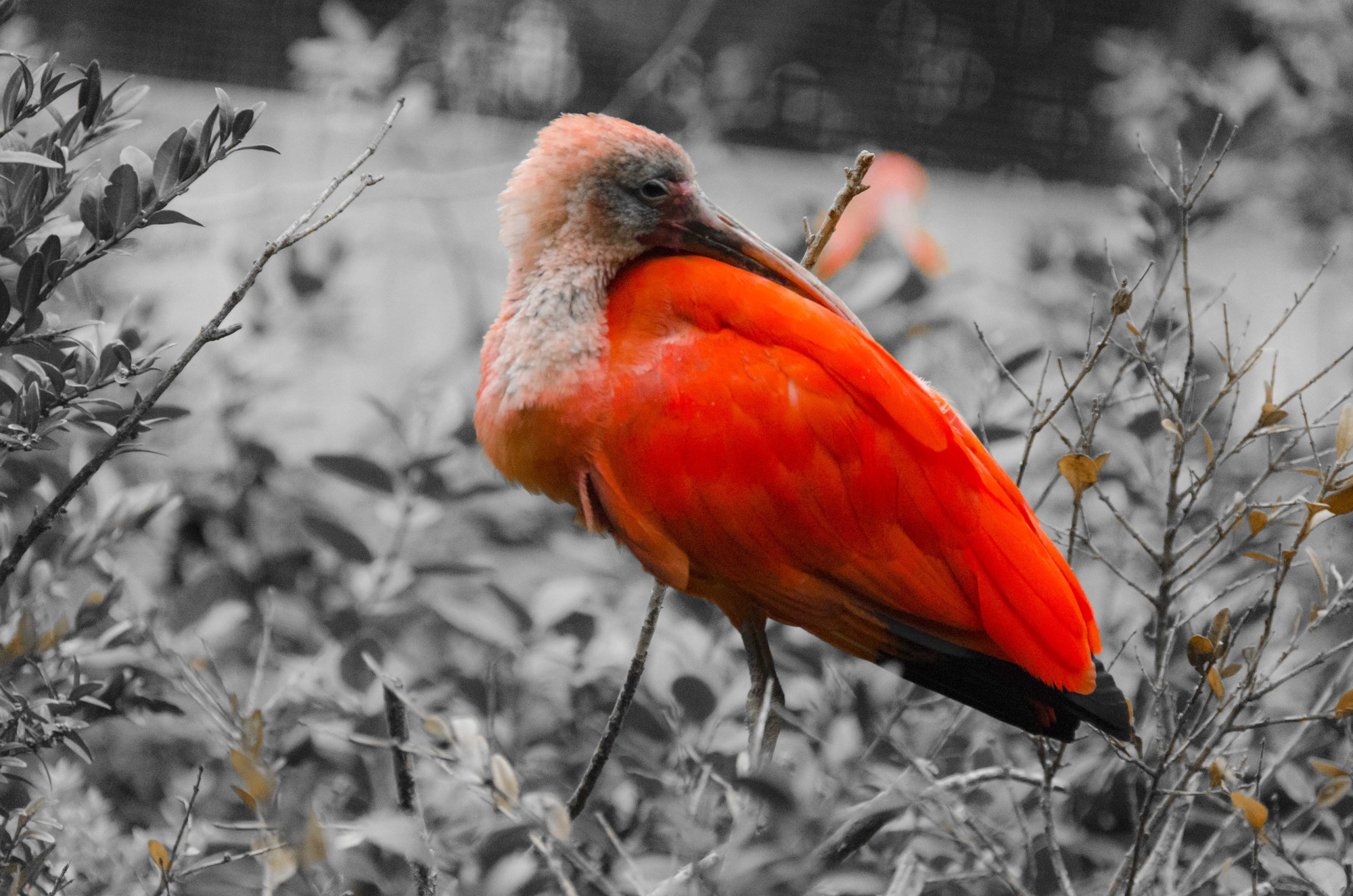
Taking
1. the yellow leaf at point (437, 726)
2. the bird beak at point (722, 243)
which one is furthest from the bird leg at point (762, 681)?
the yellow leaf at point (437, 726)

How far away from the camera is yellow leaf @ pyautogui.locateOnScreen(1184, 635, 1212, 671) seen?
1.23 meters

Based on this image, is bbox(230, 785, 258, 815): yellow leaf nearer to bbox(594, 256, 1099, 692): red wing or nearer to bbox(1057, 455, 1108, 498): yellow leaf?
bbox(594, 256, 1099, 692): red wing

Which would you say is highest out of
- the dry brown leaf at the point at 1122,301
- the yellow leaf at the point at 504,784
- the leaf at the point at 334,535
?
the dry brown leaf at the point at 1122,301

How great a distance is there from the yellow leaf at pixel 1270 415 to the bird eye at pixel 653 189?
83 centimetres

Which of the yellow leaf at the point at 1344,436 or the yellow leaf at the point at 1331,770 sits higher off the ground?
the yellow leaf at the point at 1344,436

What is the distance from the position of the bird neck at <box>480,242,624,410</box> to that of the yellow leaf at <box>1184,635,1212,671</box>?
77 centimetres

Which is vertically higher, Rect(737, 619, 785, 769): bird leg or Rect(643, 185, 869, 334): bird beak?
Rect(643, 185, 869, 334): bird beak

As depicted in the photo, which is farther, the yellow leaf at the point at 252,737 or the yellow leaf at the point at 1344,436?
the yellow leaf at the point at 1344,436

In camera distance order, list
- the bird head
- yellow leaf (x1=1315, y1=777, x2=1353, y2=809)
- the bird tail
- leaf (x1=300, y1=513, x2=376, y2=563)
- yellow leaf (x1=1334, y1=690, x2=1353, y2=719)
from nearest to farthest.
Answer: yellow leaf (x1=1334, y1=690, x2=1353, y2=719) < yellow leaf (x1=1315, y1=777, x2=1353, y2=809) < the bird tail < the bird head < leaf (x1=300, y1=513, x2=376, y2=563)

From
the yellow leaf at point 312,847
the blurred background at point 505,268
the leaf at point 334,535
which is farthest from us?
the leaf at point 334,535

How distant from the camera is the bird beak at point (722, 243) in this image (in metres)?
1.71

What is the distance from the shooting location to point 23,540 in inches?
44.6

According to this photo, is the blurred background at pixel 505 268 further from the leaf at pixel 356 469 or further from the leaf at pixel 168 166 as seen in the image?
the leaf at pixel 168 166

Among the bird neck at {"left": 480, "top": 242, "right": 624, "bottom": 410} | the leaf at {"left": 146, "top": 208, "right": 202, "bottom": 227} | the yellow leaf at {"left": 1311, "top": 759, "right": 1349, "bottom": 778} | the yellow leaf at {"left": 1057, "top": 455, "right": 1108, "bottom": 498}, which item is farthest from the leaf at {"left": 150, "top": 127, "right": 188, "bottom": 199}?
the yellow leaf at {"left": 1311, "top": 759, "right": 1349, "bottom": 778}
